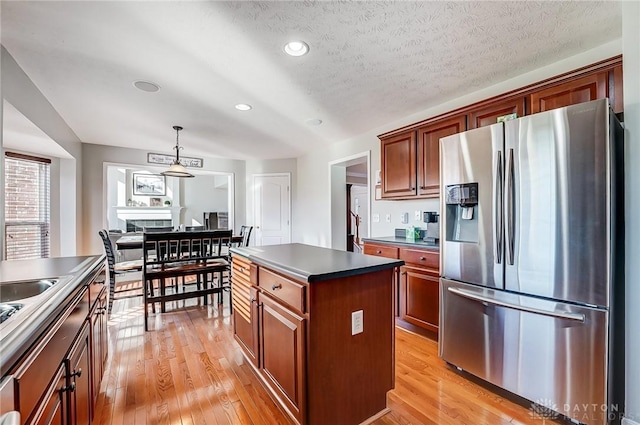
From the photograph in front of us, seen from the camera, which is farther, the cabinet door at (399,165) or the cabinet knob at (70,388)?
the cabinet door at (399,165)

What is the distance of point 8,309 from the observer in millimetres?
989

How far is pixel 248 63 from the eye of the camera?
7.21 ft

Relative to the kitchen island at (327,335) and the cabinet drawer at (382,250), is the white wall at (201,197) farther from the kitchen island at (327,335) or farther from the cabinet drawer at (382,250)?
the kitchen island at (327,335)

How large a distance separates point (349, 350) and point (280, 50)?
2065 mm

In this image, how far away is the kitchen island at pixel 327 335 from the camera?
4.51 ft

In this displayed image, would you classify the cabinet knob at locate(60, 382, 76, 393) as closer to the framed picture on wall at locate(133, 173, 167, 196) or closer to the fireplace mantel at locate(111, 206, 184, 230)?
the fireplace mantel at locate(111, 206, 184, 230)

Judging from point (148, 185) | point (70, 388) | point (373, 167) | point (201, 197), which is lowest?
point (70, 388)

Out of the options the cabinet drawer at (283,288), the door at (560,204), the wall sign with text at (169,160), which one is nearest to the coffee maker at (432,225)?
the door at (560,204)

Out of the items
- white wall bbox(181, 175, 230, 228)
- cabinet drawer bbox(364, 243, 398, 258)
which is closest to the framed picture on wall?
white wall bbox(181, 175, 230, 228)

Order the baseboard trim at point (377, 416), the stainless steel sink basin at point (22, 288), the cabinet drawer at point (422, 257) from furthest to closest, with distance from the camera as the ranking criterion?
the cabinet drawer at point (422, 257) → the baseboard trim at point (377, 416) → the stainless steel sink basin at point (22, 288)

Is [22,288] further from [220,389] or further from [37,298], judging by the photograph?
[220,389]

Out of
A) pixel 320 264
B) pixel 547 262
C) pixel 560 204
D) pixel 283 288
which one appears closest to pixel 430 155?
pixel 560 204

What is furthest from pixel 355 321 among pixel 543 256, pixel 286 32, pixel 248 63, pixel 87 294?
pixel 248 63

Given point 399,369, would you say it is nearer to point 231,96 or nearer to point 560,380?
point 560,380
